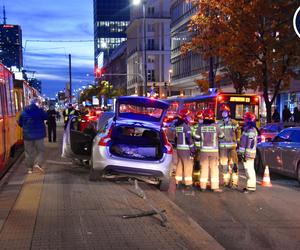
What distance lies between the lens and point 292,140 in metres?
13.7

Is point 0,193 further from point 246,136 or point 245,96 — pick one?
point 245,96

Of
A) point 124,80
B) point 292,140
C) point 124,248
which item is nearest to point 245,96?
point 292,140

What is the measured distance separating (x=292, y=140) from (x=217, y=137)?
3081 mm

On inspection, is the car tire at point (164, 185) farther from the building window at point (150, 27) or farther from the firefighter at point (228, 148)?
the building window at point (150, 27)

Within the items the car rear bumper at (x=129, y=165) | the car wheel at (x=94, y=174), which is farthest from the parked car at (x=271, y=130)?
the car wheel at (x=94, y=174)

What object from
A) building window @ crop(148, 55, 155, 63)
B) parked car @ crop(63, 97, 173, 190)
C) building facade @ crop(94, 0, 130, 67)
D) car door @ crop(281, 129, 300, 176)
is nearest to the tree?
car door @ crop(281, 129, 300, 176)

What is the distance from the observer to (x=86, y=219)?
762 centimetres

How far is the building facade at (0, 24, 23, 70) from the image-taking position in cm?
4030

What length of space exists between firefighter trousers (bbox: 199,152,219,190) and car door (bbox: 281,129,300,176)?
100 inches

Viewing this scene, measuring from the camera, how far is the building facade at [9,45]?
4030cm

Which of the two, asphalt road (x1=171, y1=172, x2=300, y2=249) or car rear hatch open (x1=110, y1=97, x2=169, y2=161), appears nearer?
asphalt road (x1=171, y1=172, x2=300, y2=249)

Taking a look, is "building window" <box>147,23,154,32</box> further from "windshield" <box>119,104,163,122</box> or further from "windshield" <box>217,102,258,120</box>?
"windshield" <box>119,104,163,122</box>

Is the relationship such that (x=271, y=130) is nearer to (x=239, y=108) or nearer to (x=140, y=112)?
(x=239, y=108)

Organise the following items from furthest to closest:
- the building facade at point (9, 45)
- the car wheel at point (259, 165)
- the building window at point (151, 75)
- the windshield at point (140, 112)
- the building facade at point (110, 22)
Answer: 1. the building facade at point (110, 22)
2. the building window at point (151, 75)
3. the building facade at point (9, 45)
4. the car wheel at point (259, 165)
5. the windshield at point (140, 112)
